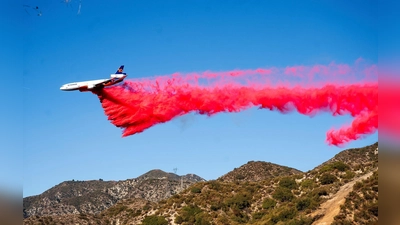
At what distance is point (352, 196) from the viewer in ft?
220

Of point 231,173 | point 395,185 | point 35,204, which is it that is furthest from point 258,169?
point 395,185

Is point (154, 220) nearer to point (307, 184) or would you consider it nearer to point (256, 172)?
point (307, 184)

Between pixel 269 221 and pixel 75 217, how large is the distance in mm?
49649

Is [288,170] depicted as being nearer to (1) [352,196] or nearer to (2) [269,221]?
(2) [269,221]

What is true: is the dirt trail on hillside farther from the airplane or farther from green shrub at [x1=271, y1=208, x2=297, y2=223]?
the airplane

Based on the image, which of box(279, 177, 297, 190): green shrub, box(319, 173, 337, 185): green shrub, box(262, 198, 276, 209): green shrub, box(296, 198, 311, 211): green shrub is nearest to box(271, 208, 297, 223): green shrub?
box(296, 198, 311, 211): green shrub

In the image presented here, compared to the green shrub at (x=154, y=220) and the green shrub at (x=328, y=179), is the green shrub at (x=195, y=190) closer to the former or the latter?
the green shrub at (x=154, y=220)

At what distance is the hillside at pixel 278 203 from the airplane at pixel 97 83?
3283 centimetres

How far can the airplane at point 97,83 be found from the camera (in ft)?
185

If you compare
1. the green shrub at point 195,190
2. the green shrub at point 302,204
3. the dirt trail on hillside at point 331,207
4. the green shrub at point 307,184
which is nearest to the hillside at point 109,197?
the green shrub at point 195,190

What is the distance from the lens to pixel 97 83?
56.3 metres

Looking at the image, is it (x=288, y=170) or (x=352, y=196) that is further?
(x=288, y=170)

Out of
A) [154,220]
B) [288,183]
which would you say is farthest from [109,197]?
[288,183]

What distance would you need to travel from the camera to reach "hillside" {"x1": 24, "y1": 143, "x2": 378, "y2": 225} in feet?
217
